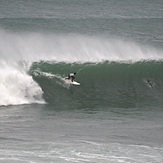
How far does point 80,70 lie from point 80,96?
11.6 feet

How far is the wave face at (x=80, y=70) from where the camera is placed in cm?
2747

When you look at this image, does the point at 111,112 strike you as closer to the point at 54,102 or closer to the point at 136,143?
the point at 54,102

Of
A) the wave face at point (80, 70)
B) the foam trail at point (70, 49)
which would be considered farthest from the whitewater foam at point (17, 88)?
the foam trail at point (70, 49)

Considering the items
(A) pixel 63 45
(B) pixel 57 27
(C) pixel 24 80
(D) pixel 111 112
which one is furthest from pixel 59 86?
(B) pixel 57 27

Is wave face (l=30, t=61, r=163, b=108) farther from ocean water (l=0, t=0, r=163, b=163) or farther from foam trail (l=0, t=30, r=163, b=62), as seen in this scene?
foam trail (l=0, t=30, r=163, b=62)

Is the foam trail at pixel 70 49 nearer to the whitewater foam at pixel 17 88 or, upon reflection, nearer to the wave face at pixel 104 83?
the wave face at pixel 104 83

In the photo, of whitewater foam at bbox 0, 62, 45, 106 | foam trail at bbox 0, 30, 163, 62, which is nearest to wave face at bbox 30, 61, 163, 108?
whitewater foam at bbox 0, 62, 45, 106

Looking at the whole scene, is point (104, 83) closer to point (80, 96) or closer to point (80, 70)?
point (80, 70)

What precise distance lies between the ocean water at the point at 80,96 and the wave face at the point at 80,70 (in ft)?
0.14

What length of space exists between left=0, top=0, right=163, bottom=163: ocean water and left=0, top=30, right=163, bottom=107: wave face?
1.6 inches

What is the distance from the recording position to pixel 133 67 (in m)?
32.3

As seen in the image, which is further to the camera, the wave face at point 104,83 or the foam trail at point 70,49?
the foam trail at point 70,49

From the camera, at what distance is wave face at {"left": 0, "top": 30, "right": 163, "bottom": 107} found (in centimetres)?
2747

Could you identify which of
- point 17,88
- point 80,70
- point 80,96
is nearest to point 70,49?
point 80,70
